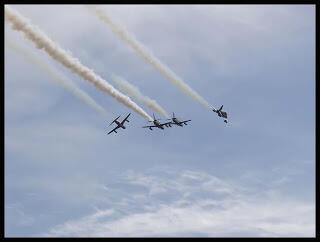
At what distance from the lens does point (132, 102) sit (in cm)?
7969

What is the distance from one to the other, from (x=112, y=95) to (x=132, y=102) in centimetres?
574

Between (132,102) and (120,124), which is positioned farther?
(120,124)

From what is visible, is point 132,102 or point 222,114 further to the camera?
point 222,114

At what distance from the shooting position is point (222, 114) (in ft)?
344

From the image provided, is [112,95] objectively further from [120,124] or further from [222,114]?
[222,114]
